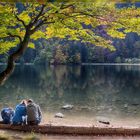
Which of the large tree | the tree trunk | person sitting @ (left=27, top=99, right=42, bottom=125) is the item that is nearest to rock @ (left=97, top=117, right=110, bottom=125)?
person sitting @ (left=27, top=99, right=42, bottom=125)

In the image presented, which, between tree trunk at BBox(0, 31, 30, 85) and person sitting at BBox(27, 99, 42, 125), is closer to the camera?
tree trunk at BBox(0, 31, 30, 85)

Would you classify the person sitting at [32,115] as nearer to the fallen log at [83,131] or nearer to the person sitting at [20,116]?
the person sitting at [20,116]

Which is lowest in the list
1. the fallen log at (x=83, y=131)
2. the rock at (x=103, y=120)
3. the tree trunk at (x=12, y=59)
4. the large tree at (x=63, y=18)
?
the rock at (x=103, y=120)

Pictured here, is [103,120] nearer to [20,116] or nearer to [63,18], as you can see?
A: [20,116]

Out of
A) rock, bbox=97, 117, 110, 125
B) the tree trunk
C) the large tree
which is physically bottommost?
rock, bbox=97, 117, 110, 125

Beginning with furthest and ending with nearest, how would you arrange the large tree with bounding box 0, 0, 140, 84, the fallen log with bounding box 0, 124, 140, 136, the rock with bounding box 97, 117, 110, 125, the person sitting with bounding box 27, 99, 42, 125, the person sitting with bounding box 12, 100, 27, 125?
the rock with bounding box 97, 117, 110, 125
the person sitting with bounding box 12, 100, 27, 125
the person sitting with bounding box 27, 99, 42, 125
the fallen log with bounding box 0, 124, 140, 136
the large tree with bounding box 0, 0, 140, 84

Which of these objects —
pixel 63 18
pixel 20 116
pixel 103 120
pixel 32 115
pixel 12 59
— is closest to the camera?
pixel 63 18

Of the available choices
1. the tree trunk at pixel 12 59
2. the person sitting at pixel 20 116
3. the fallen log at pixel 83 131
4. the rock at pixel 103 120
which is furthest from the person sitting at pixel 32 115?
the rock at pixel 103 120

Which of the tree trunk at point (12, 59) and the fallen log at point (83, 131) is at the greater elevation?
the tree trunk at point (12, 59)

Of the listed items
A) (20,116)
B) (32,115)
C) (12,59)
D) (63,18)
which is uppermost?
(63,18)

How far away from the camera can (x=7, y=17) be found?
14.5m

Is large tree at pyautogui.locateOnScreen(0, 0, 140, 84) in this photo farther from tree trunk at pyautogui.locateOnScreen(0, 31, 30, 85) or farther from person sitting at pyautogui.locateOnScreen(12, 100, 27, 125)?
person sitting at pyautogui.locateOnScreen(12, 100, 27, 125)

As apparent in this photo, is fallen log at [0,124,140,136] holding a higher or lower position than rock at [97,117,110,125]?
higher

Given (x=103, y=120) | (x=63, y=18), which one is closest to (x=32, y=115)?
(x=63, y=18)
